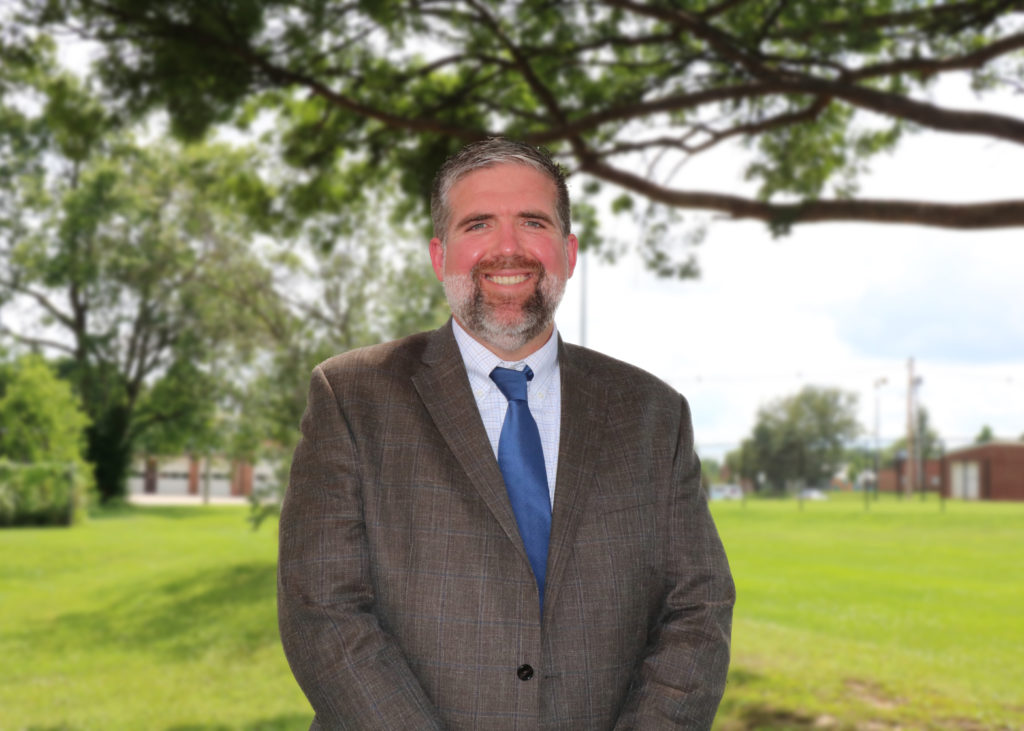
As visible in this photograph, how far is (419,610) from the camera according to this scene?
1896 mm

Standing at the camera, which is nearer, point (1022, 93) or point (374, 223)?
point (1022, 93)

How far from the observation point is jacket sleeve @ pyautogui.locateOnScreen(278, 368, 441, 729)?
1.81 m

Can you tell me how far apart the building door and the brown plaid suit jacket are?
47596 millimetres

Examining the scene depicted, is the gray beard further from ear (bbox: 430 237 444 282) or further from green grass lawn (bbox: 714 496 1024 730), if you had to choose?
green grass lawn (bbox: 714 496 1024 730)

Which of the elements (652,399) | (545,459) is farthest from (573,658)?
(652,399)

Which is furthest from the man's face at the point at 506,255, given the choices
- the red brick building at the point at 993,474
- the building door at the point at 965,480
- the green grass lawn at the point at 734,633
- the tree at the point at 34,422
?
the building door at the point at 965,480

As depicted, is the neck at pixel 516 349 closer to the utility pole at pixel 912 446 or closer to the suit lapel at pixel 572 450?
the suit lapel at pixel 572 450

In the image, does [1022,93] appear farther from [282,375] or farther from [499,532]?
[282,375]

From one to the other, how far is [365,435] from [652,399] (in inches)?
27.1

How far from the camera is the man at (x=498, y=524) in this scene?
6.11 ft

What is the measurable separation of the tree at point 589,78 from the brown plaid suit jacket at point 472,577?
14.3ft

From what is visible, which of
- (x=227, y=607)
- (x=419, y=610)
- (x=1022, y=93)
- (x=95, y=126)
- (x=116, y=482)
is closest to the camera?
(x=419, y=610)

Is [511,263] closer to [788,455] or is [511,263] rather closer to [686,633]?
[686,633]

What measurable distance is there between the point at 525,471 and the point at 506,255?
1.57 feet
